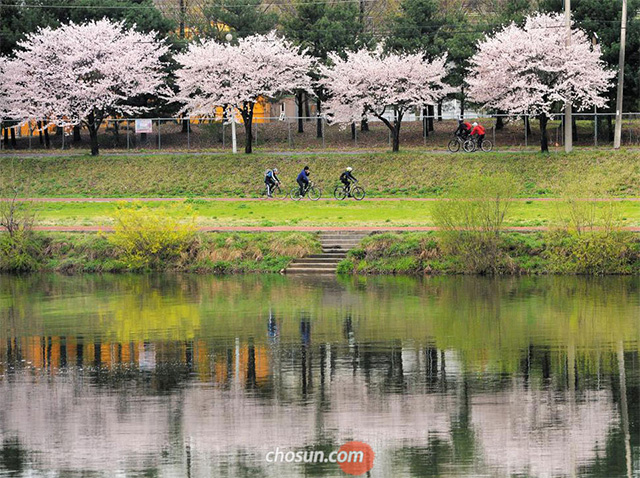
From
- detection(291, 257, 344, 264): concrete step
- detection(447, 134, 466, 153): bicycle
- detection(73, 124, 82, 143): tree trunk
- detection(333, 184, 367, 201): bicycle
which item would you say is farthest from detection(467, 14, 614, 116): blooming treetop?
detection(73, 124, 82, 143): tree trunk

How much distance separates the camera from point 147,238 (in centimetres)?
3822

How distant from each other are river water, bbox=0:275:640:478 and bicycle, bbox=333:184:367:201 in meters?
18.4

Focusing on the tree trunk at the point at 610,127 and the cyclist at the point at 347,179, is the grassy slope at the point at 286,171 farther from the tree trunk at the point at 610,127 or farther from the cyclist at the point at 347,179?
the tree trunk at the point at 610,127

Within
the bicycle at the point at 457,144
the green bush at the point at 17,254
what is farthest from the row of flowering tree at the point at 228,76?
the green bush at the point at 17,254

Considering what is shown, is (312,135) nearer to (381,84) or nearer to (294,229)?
(381,84)

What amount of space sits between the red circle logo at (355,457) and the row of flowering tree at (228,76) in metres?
45.5

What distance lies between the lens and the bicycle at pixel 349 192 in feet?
169

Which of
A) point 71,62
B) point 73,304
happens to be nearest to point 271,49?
point 71,62

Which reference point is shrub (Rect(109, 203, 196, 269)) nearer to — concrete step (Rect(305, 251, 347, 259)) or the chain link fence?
concrete step (Rect(305, 251, 347, 259))

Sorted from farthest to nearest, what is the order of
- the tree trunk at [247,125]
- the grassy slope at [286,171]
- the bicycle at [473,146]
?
the tree trunk at [247,125], the bicycle at [473,146], the grassy slope at [286,171]

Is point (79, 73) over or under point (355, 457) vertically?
over

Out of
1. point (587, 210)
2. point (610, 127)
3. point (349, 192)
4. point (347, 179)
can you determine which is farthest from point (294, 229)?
point (610, 127)

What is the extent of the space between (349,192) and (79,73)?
22.2 m

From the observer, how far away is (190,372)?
2166 centimetres
